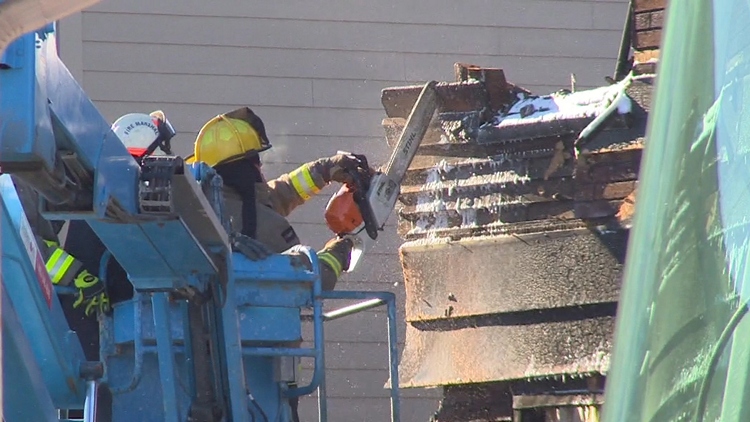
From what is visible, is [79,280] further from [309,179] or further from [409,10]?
[409,10]

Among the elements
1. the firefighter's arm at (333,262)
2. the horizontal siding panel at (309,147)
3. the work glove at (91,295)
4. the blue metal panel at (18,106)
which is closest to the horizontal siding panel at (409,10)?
the horizontal siding panel at (309,147)

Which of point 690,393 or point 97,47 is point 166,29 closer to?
point 97,47

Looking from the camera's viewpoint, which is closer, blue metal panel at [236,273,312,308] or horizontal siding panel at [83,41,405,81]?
blue metal panel at [236,273,312,308]

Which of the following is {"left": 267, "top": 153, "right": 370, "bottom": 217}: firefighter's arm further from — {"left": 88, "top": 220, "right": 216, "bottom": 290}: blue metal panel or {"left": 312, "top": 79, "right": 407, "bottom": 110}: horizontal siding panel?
{"left": 312, "top": 79, "right": 407, "bottom": 110}: horizontal siding panel

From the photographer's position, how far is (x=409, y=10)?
9539 mm

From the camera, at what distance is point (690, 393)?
1296mm

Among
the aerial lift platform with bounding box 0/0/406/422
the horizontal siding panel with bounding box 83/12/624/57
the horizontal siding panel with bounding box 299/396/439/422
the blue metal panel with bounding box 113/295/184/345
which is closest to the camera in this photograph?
the aerial lift platform with bounding box 0/0/406/422

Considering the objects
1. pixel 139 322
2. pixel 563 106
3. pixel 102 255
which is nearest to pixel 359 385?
pixel 563 106

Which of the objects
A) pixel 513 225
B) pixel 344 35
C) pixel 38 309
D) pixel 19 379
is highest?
pixel 344 35

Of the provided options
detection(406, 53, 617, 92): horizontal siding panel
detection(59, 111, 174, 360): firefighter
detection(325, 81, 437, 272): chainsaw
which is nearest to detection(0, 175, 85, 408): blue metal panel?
detection(59, 111, 174, 360): firefighter

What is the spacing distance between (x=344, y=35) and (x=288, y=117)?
776 mm

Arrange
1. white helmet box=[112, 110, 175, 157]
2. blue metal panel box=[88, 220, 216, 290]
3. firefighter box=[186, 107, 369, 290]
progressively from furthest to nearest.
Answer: firefighter box=[186, 107, 369, 290] < white helmet box=[112, 110, 175, 157] < blue metal panel box=[88, 220, 216, 290]

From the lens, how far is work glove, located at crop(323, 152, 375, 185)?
19.1 ft

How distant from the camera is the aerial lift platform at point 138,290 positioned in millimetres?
3752
